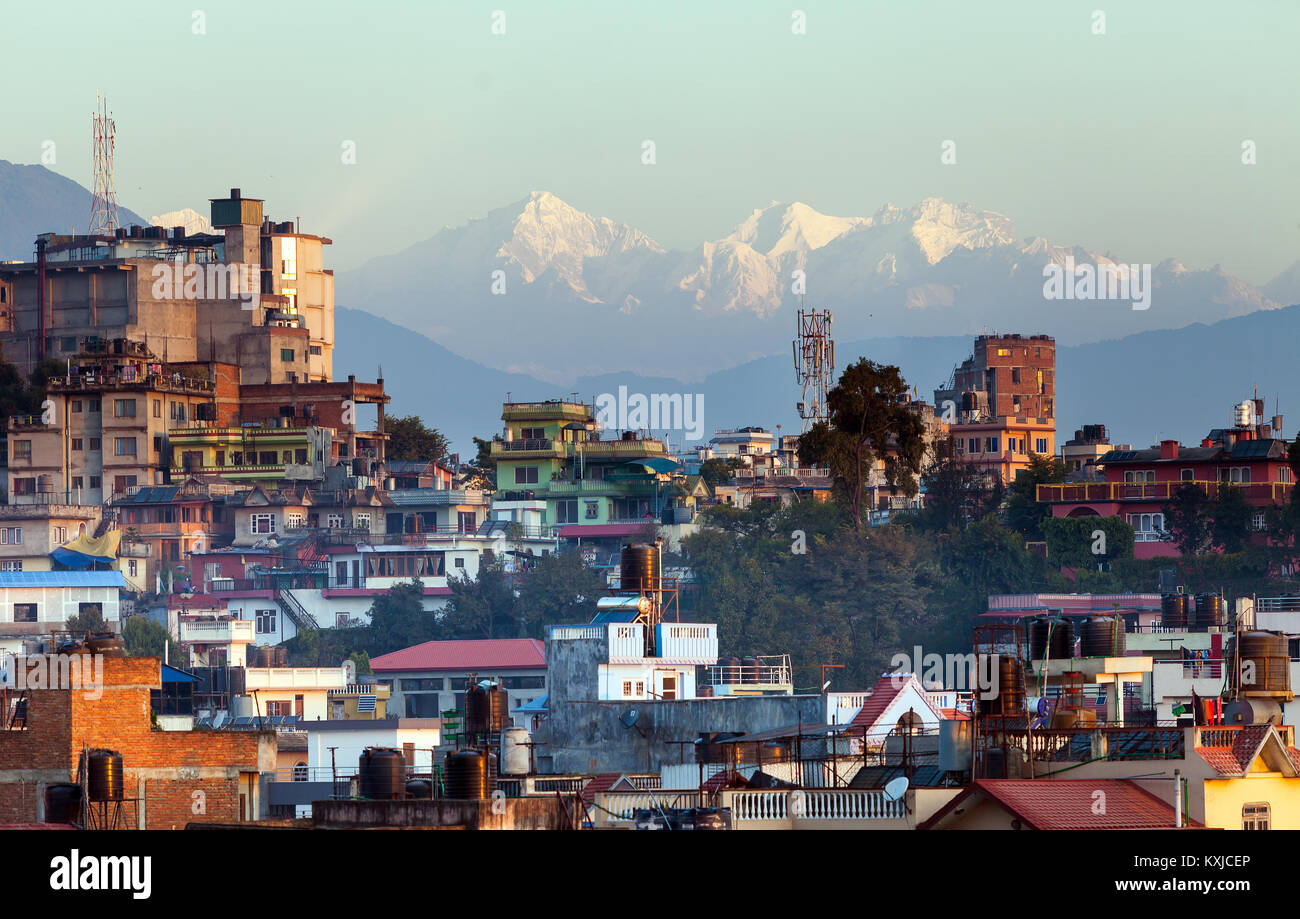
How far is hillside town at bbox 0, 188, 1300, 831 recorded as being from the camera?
34781 mm

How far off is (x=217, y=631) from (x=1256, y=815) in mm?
85725

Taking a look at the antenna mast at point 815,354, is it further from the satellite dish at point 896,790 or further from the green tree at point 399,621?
the satellite dish at point 896,790

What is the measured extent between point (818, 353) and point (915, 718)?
286 ft

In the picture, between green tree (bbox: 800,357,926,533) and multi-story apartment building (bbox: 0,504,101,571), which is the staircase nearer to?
multi-story apartment building (bbox: 0,504,101,571)

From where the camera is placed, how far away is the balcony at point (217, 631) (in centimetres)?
11031

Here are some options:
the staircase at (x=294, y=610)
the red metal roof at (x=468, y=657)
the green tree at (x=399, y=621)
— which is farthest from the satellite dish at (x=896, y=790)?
the staircase at (x=294, y=610)

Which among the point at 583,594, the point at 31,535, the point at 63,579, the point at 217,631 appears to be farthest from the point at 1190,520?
the point at 31,535
